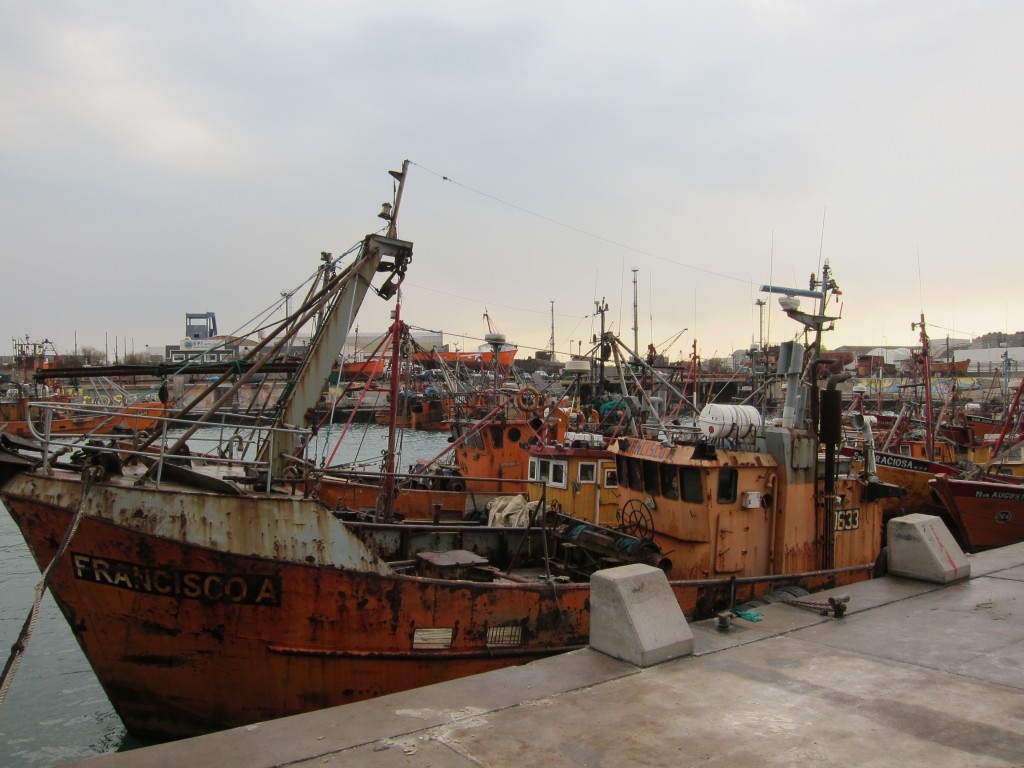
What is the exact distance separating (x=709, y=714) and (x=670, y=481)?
15.9 ft

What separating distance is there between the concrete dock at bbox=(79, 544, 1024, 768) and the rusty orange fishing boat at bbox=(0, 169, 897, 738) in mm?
2132

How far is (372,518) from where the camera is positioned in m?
12.2

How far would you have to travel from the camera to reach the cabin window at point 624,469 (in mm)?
10761

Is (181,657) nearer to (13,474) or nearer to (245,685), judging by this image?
(245,685)

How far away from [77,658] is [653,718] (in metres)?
10.5

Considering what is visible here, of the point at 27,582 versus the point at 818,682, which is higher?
the point at 818,682

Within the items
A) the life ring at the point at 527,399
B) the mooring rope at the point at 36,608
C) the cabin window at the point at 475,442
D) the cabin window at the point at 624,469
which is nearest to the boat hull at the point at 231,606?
the mooring rope at the point at 36,608

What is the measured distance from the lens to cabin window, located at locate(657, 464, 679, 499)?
9.86 metres

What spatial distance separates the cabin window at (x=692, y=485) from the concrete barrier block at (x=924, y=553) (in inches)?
89.4

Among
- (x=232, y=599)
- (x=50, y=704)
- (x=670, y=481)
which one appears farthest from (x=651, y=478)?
(x=50, y=704)

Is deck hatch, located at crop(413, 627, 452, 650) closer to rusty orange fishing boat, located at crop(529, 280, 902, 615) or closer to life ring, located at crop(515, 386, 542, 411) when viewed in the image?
rusty orange fishing boat, located at crop(529, 280, 902, 615)

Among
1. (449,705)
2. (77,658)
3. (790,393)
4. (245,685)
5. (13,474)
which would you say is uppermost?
(790,393)

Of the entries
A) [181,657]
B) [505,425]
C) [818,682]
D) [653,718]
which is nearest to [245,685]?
[181,657]

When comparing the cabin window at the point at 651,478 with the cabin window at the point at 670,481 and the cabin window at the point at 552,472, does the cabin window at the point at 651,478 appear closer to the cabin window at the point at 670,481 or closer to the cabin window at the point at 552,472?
the cabin window at the point at 670,481
